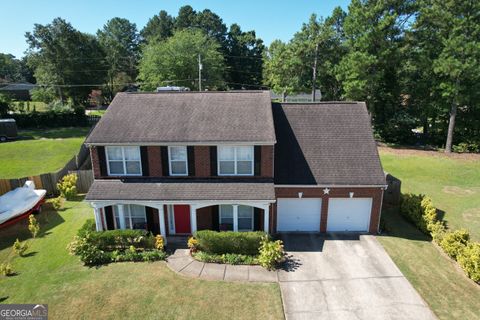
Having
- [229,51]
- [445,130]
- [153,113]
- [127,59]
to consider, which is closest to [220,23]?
[229,51]

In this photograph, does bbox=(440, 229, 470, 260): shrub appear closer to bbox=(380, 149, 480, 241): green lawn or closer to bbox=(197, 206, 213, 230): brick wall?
bbox=(380, 149, 480, 241): green lawn

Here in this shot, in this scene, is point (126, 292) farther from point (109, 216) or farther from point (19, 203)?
point (19, 203)

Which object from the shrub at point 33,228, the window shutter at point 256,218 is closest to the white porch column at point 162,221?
the window shutter at point 256,218

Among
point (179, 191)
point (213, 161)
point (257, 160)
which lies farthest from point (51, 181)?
point (257, 160)

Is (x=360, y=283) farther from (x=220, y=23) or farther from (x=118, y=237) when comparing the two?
(x=220, y=23)

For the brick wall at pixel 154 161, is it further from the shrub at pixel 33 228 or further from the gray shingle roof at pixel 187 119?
the shrub at pixel 33 228

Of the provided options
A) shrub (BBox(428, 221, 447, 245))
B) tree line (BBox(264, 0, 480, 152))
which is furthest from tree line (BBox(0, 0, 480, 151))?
shrub (BBox(428, 221, 447, 245))
